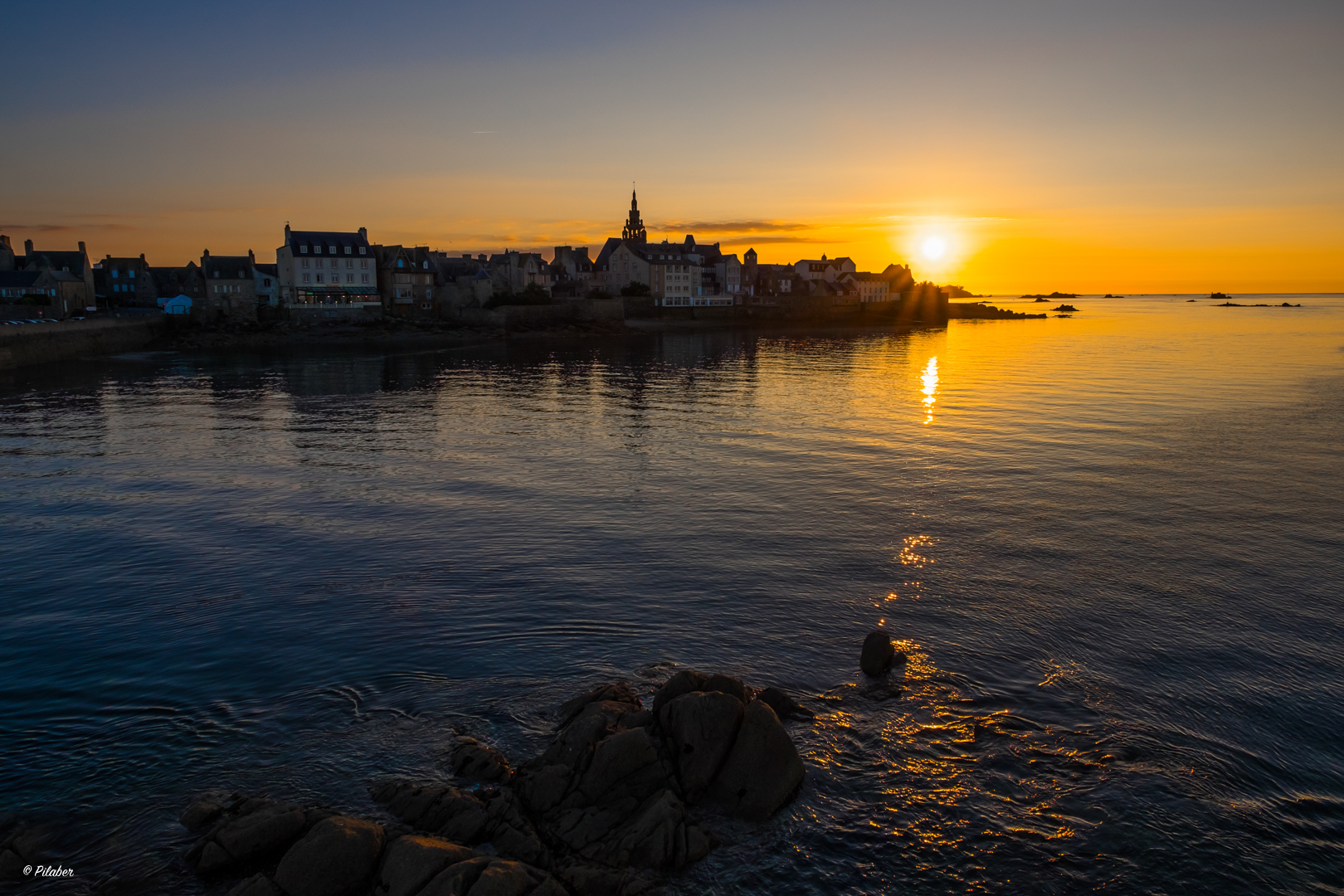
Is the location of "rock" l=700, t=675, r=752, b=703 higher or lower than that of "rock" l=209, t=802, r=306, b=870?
higher

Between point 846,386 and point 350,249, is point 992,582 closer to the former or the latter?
point 846,386

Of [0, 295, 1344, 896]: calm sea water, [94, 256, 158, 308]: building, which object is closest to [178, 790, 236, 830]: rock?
[0, 295, 1344, 896]: calm sea water

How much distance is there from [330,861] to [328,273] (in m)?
115

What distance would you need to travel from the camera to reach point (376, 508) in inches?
1047

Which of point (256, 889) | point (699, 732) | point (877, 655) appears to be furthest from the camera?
point (877, 655)

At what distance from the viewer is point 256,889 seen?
30.0ft

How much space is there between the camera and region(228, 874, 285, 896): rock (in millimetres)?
9094

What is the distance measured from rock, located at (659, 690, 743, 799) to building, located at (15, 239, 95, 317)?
117393 mm

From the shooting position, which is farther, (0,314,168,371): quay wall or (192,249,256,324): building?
(192,249,256,324): building

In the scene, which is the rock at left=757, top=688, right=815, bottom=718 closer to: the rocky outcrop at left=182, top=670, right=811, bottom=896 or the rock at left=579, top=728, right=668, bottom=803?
the rocky outcrop at left=182, top=670, right=811, bottom=896

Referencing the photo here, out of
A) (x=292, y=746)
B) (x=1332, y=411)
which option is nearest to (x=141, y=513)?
(x=292, y=746)

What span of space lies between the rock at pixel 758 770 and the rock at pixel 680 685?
122 cm

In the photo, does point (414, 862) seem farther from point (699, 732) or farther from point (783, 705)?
point (783, 705)

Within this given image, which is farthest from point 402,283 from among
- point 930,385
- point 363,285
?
point 930,385
